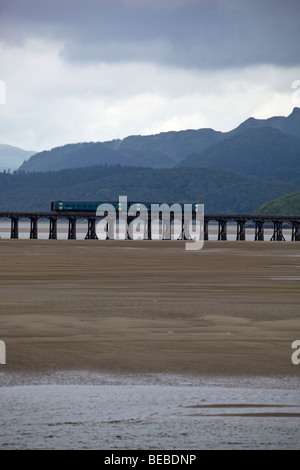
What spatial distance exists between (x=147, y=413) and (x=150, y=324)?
342 inches

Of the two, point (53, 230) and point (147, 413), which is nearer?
point (147, 413)

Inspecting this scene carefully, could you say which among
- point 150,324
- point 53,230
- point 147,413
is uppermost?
point 53,230

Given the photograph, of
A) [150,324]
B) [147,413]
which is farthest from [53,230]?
[147,413]

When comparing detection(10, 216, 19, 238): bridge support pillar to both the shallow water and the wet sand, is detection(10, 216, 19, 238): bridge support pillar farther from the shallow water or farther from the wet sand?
the shallow water

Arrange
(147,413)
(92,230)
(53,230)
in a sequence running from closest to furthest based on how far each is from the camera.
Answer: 1. (147,413)
2. (92,230)
3. (53,230)

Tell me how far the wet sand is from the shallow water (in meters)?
1.04

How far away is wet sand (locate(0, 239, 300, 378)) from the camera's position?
14.5 metres

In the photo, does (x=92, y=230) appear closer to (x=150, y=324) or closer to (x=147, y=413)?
(x=150, y=324)

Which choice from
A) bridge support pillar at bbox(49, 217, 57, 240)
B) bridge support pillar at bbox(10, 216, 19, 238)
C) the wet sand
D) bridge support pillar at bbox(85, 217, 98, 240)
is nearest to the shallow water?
the wet sand

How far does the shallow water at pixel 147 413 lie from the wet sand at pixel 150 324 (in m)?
1.04

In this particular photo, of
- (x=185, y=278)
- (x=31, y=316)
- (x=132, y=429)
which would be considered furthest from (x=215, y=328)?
(x=185, y=278)

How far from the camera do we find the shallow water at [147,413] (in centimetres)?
958

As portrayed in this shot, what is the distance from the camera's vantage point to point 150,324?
19531mm
